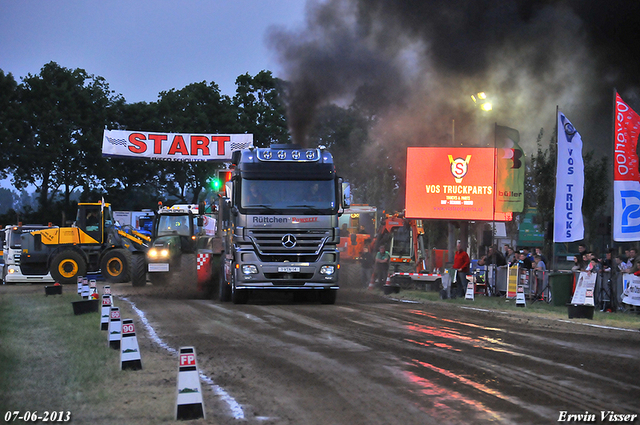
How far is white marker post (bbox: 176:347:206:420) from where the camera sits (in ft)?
21.3

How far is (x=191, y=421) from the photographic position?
660 cm

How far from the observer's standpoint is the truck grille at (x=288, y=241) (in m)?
17.6

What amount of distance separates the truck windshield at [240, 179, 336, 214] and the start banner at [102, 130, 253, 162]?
678 inches

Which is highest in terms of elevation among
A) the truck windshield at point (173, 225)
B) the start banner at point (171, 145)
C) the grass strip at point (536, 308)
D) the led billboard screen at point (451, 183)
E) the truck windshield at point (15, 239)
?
the start banner at point (171, 145)

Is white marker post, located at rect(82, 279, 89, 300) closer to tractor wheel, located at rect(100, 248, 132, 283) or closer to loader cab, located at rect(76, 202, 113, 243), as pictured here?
tractor wheel, located at rect(100, 248, 132, 283)

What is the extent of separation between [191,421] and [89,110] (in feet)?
184

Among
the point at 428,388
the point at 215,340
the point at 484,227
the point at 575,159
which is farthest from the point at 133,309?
the point at 484,227

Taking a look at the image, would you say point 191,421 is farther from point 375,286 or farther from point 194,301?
point 375,286

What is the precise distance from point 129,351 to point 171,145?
26896mm

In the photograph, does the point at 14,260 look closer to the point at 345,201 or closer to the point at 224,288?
the point at 224,288

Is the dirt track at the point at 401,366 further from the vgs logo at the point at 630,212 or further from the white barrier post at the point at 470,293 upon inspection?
the white barrier post at the point at 470,293

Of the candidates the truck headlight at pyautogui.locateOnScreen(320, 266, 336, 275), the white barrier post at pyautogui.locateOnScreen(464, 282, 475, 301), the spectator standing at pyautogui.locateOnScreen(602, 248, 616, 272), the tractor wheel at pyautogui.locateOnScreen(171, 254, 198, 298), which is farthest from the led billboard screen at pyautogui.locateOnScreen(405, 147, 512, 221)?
the truck headlight at pyautogui.locateOnScreen(320, 266, 336, 275)

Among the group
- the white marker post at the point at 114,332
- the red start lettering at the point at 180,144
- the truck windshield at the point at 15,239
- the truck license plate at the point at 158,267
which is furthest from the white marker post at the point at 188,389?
the red start lettering at the point at 180,144

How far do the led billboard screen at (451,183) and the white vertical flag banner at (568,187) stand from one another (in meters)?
5.74
